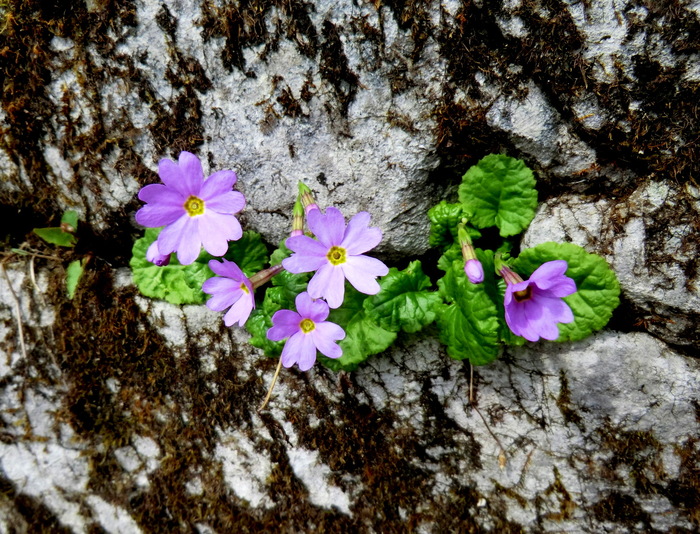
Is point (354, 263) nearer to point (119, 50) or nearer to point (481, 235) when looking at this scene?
point (481, 235)

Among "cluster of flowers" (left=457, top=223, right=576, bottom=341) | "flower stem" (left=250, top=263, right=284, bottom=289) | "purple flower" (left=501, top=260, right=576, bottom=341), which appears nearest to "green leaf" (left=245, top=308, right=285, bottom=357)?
"flower stem" (left=250, top=263, right=284, bottom=289)

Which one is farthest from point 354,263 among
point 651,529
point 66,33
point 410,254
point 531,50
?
point 651,529

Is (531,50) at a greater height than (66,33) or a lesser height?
greater

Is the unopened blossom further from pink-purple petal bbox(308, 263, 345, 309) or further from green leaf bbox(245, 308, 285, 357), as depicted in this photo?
green leaf bbox(245, 308, 285, 357)

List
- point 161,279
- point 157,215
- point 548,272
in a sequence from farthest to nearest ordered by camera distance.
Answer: point 161,279, point 157,215, point 548,272

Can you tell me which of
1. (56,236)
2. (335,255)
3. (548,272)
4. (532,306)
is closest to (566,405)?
(532,306)

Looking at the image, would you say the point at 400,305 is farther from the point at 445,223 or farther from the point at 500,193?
the point at 500,193
